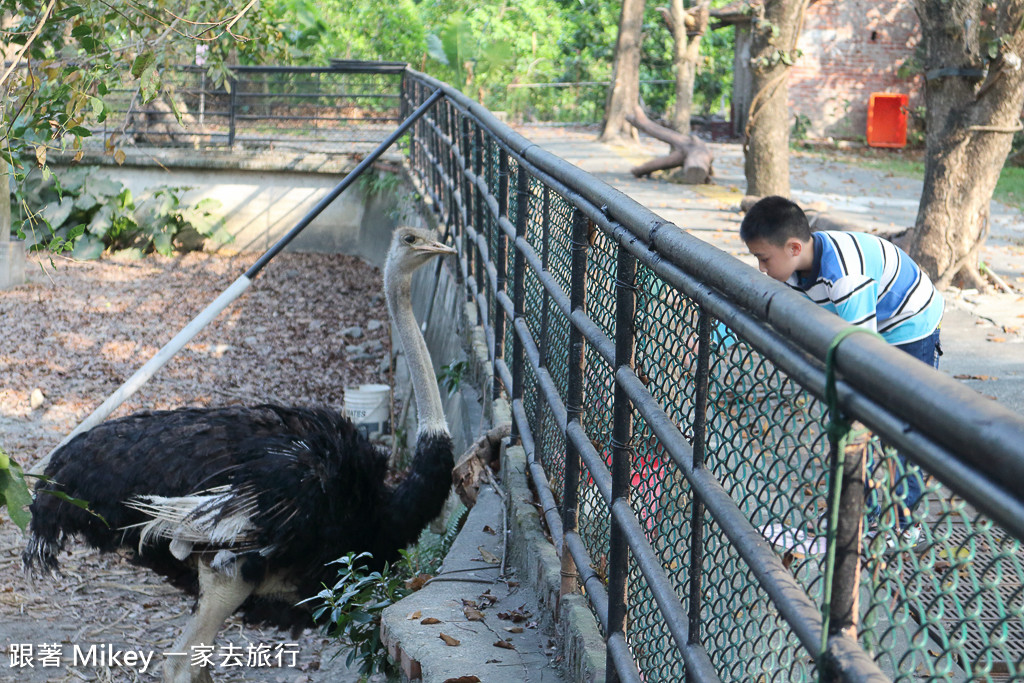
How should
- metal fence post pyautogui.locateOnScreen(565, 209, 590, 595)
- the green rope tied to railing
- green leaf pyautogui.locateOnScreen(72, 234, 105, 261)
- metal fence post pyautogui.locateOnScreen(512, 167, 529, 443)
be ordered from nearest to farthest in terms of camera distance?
the green rope tied to railing
metal fence post pyautogui.locateOnScreen(565, 209, 590, 595)
metal fence post pyautogui.locateOnScreen(512, 167, 529, 443)
green leaf pyautogui.locateOnScreen(72, 234, 105, 261)

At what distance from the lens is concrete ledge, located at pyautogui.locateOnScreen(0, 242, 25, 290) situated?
11.7 meters

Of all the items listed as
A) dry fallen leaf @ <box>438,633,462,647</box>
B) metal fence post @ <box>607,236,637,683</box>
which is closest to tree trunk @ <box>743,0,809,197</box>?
dry fallen leaf @ <box>438,633,462,647</box>

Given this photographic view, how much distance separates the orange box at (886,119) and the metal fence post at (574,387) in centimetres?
2026

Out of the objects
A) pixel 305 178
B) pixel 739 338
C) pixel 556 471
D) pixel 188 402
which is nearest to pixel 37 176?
pixel 305 178

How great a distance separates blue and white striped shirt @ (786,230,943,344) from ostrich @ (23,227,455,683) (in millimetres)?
1906

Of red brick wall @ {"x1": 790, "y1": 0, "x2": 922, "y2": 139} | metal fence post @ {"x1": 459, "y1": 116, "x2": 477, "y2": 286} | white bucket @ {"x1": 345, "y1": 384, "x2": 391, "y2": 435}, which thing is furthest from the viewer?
red brick wall @ {"x1": 790, "y1": 0, "x2": 922, "y2": 139}

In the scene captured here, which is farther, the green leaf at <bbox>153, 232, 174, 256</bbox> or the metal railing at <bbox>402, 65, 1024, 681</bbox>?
the green leaf at <bbox>153, 232, 174, 256</bbox>

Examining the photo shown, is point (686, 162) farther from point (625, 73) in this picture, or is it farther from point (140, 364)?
point (140, 364)

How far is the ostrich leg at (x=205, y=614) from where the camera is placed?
14.6 feet

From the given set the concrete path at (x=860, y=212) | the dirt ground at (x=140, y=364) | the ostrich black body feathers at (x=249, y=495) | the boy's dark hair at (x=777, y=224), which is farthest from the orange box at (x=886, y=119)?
the boy's dark hair at (x=777, y=224)

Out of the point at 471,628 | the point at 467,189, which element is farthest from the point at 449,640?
the point at 467,189

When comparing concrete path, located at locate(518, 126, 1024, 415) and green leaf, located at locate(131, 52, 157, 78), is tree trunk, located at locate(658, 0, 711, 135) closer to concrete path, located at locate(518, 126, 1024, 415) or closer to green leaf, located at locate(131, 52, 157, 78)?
concrete path, located at locate(518, 126, 1024, 415)

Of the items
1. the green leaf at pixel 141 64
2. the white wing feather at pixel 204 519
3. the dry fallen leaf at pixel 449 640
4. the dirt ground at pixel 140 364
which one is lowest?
the dirt ground at pixel 140 364

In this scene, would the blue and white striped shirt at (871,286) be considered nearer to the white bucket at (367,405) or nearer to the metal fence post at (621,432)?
the metal fence post at (621,432)
